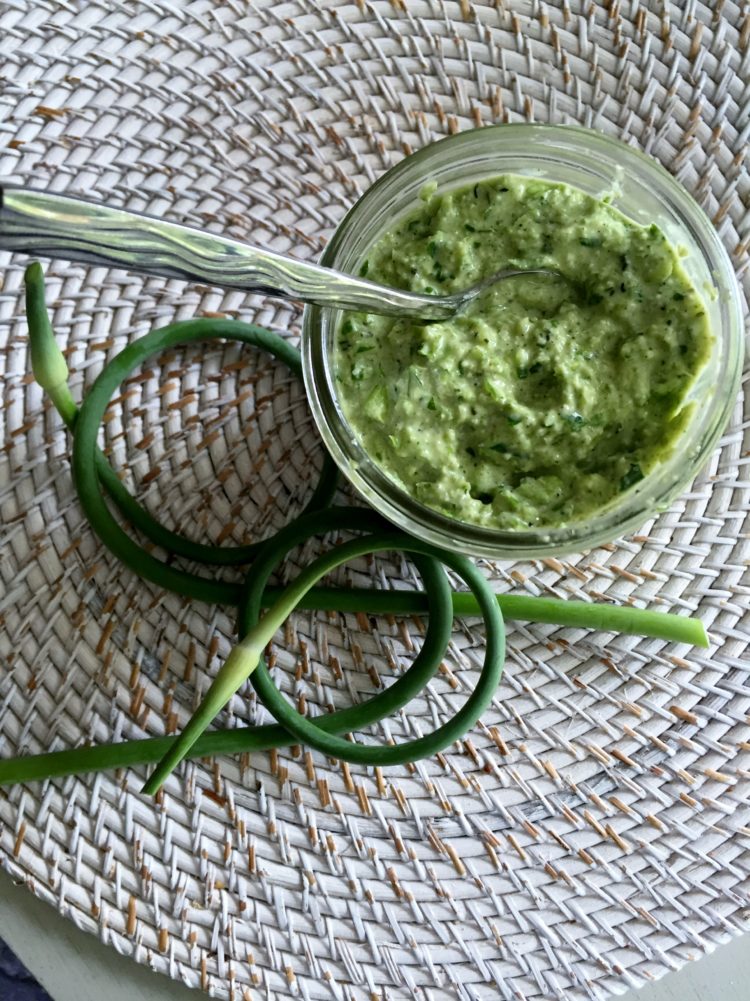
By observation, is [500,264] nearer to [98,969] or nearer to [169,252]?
→ [169,252]

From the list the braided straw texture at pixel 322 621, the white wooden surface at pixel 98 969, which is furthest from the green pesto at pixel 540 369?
the white wooden surface at pixel 98 969

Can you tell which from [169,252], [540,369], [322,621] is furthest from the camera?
[322,621]

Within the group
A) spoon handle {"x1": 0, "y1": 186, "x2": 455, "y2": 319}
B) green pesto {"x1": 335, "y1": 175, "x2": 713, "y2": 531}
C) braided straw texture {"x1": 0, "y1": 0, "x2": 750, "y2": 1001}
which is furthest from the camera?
braided straw texture {"x1": 0, "y1": 0, "x2": 750, "y2": 1001}

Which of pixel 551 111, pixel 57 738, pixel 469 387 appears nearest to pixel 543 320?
pixel 469 387

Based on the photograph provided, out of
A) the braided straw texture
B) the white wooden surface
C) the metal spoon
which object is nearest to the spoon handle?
the metal spoon

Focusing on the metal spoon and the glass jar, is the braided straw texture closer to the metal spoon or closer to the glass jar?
the glass jar

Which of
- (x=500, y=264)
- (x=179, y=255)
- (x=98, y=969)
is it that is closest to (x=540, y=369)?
(x=500, y=264)
